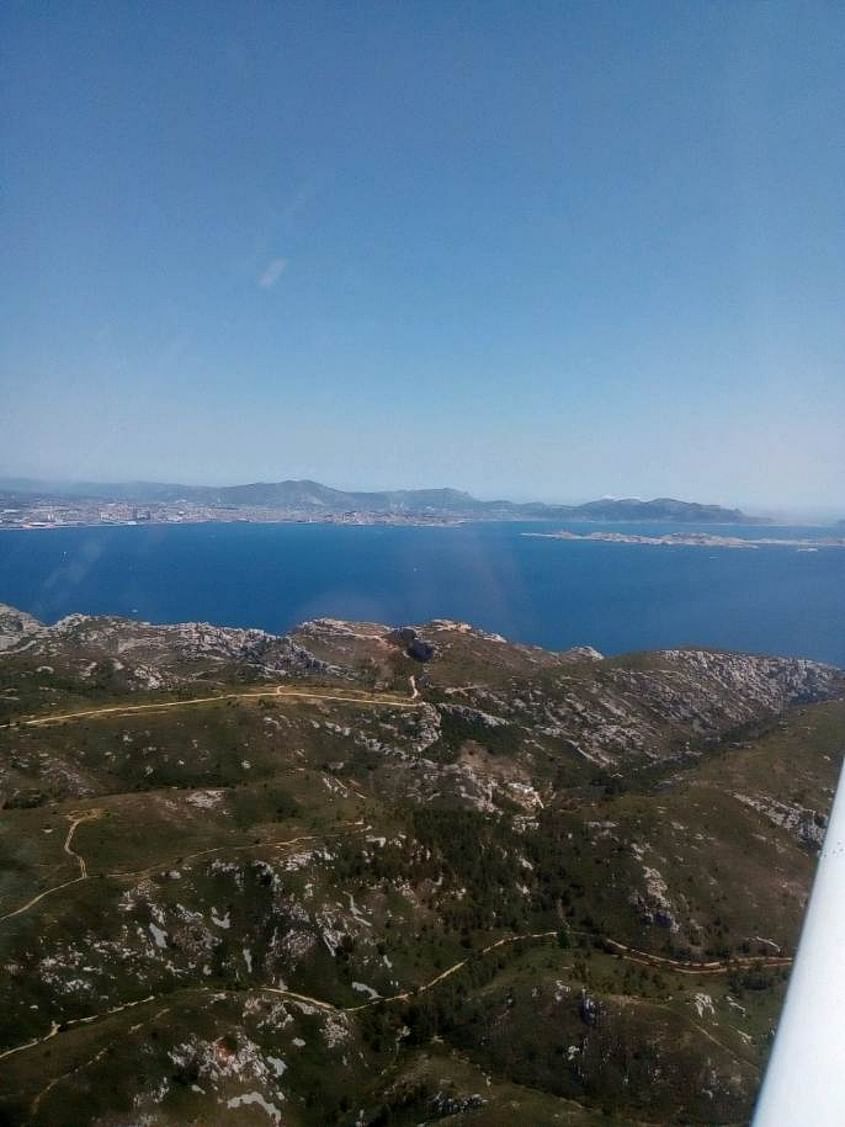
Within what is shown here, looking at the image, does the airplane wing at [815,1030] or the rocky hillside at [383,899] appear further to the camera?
the rocky hillside at [383,899]

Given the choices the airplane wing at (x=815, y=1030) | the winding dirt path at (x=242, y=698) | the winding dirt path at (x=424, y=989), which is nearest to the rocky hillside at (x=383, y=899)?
the winding dirt path at (x=424, y=989)

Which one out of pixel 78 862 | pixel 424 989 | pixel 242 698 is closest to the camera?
pixel 78 862

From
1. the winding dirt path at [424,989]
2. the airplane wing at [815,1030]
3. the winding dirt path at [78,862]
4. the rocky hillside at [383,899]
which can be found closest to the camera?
the airplane wing at [815,1030]

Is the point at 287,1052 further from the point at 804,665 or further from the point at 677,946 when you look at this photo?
the point at 804,665

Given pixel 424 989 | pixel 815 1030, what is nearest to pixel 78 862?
pixel 424 989

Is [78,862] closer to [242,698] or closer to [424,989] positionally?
[424,989]

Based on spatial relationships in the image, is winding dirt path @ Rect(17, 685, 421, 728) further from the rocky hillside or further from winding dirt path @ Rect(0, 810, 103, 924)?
winding dirt path @ Rect(0, 810, 103, 924)

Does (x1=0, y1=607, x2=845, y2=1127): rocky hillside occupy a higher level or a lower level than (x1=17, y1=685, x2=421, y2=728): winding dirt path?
lower

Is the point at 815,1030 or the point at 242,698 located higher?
the point at 815,1030

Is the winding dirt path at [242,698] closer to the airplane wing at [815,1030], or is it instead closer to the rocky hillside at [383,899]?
the rocky hillside at [383,899]

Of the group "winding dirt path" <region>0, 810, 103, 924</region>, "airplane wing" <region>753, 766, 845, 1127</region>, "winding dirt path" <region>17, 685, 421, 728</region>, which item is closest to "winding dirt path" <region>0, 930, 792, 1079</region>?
"winding dirt path" <region>0, 810, 103, 924</region>
